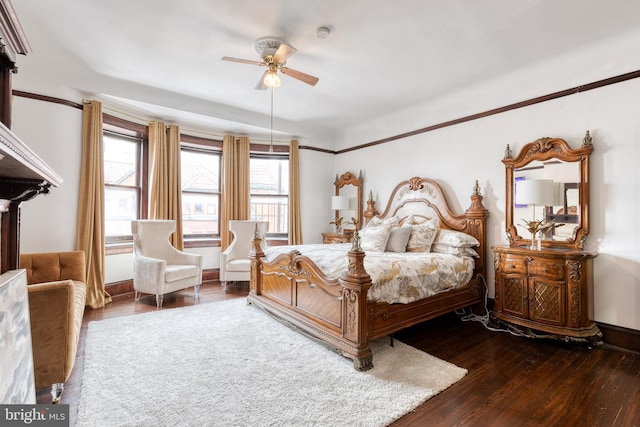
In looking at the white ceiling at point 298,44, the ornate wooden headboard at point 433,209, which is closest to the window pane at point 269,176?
the white ceiling at point 298,44

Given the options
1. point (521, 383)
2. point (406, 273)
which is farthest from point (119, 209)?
point (521, 383)

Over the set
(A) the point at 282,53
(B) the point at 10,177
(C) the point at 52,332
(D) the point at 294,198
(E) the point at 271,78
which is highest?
(A) the point at 282,53

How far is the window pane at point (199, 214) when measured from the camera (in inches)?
218

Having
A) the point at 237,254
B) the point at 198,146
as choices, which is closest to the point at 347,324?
the point at 237,254

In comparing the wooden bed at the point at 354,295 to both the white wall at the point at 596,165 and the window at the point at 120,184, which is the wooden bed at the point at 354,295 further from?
the window at the point at 120,184

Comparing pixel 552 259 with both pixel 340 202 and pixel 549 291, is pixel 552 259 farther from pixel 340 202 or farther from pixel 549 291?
pixel 340 202

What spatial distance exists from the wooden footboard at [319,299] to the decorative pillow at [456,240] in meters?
1.85

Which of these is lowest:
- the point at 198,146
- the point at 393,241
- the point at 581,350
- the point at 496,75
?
the point at 581,350

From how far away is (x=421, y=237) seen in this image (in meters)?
4.02

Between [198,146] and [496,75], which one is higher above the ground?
[496,75]

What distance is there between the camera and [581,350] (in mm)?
2881

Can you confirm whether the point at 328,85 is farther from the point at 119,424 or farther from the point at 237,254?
the point at 119,424

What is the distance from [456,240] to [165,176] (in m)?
4.45

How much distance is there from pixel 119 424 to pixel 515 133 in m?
4.65
